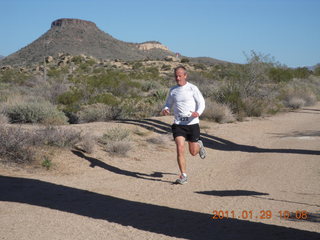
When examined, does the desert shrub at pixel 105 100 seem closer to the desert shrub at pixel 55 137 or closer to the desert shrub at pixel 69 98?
the desert shrub at pixel 69 98

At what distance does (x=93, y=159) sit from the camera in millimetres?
8266

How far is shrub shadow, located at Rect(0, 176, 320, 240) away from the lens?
4.26m

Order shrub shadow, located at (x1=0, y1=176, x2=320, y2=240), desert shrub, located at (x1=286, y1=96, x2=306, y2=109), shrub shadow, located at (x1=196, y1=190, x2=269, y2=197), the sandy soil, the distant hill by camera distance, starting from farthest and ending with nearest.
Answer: the distant hill → desert shrub, located at (x1=286, y1=96, x2=306, y2=109) → shrub shadow, located at (x1=196, y1=190, x2=269, y2=197) → the sandy soil → shrub shadow, located at (x1=0, y1=176, x2=320, y2=240)

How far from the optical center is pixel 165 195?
5.98 metres

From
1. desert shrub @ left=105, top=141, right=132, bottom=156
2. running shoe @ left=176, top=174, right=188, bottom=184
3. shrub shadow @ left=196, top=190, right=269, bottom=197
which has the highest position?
desert shrub @ left=105, top=141, right=132, bottom=156

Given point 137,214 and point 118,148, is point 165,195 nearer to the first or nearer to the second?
point 137,214

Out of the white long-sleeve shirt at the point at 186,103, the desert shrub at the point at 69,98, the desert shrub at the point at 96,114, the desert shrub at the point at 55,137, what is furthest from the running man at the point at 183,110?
the desert shrub at the point at 69,98

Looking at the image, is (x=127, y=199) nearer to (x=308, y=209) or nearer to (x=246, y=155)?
(x=308, y=209)

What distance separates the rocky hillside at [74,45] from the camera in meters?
71.0

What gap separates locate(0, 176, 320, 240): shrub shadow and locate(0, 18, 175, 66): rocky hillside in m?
63.2

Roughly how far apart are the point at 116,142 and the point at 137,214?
400 centimetres
